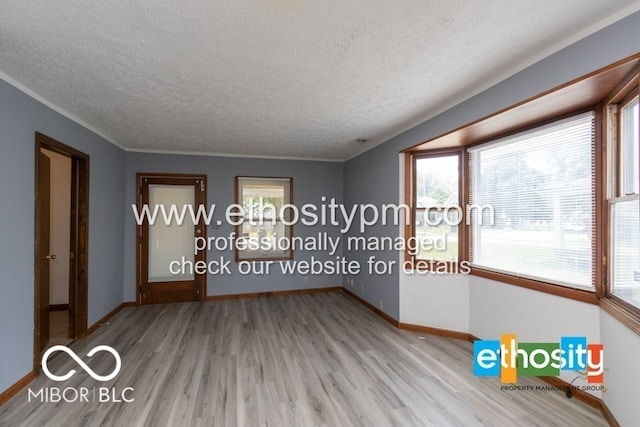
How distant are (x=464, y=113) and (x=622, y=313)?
191 centimetres

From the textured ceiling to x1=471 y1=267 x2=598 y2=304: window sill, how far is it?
1818 mm

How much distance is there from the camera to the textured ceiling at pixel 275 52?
1577mm

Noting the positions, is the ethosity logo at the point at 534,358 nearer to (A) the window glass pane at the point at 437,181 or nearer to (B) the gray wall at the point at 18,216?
(A) the window glass pane at the point at 437,181

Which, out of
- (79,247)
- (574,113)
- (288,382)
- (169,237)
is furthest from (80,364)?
(574,113)

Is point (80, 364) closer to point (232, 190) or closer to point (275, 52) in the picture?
point (232, 190)

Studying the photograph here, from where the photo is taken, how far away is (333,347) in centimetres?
324

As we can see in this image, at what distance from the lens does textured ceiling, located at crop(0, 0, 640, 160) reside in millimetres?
1577

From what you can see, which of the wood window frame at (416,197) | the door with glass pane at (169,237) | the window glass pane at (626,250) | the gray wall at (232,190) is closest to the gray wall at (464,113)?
the wood window frame at (416,197)

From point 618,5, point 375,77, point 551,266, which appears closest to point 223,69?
point 375,77

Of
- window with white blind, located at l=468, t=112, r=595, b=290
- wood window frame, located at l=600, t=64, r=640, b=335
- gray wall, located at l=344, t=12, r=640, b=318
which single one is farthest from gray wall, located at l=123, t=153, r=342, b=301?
wood window frame, located at l=600, t=64, r=640, b=335

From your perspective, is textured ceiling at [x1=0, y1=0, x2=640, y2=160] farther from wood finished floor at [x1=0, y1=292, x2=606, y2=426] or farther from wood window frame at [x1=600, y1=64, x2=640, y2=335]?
wood finished floor at [x1=0, y1=292, x2=606, y2=426]

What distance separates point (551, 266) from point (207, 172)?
4.92 meters

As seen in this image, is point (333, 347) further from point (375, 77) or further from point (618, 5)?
point (618, 5)

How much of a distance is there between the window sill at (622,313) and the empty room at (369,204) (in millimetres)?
20
